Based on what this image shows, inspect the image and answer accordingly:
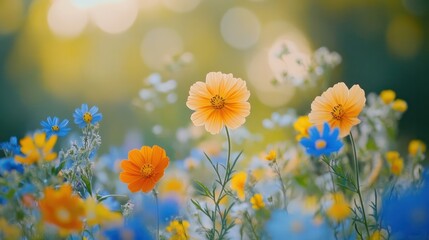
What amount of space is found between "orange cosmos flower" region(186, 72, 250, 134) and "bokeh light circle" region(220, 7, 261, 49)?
25.3 ft

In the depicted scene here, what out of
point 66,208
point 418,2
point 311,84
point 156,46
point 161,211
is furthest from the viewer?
point 156,46

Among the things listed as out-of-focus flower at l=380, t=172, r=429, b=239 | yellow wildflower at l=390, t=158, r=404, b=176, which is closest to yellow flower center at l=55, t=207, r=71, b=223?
out-of-focus flower at l=380, t=172, r=429, b=239

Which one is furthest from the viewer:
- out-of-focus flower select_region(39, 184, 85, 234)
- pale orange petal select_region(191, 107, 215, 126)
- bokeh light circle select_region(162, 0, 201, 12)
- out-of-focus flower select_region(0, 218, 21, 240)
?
bokeh light circle select_region(162, 0, 201, 12)

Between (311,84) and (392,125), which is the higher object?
(311,84)

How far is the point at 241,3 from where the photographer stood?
9.36 meters

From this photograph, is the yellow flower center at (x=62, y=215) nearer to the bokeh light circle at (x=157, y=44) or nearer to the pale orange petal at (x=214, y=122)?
the pale orange petal at (x=214, y=122)

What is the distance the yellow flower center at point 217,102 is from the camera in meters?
1.41

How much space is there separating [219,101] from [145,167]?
0.78 ft

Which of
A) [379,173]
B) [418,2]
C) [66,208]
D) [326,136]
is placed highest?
[418,2]

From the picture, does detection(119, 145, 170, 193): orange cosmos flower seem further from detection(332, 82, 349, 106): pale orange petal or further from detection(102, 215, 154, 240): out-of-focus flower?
detection(332, 82, 349, 106): pale orange petal

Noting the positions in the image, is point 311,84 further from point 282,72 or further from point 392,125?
point 392,125

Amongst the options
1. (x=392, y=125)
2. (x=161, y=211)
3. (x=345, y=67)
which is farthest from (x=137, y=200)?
(x=345, y=67)

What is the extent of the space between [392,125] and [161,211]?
1147 mm

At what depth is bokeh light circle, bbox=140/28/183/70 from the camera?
8.50m
